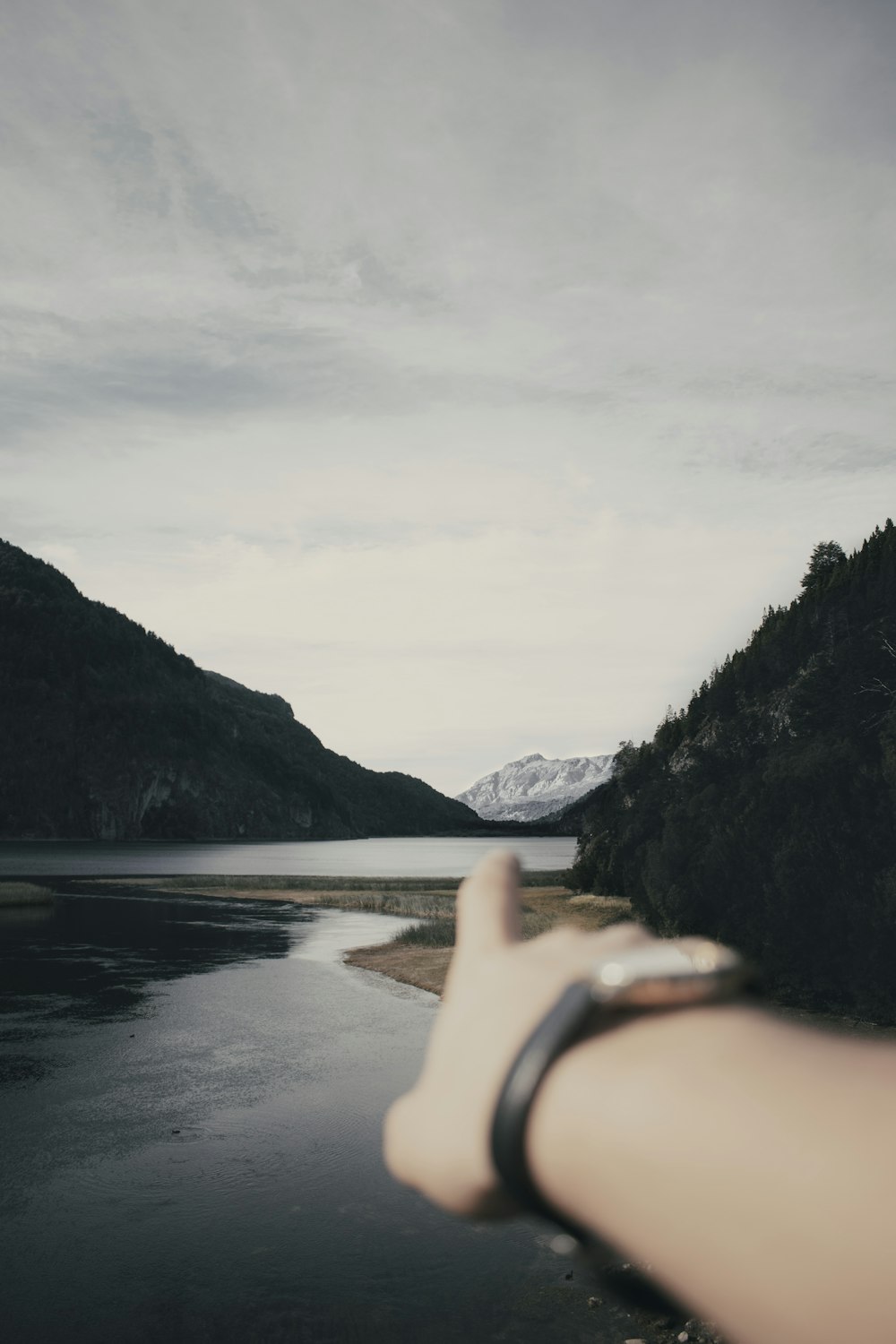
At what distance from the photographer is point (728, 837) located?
34500mm

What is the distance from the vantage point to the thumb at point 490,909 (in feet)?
3.68

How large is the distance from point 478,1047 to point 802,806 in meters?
32.8

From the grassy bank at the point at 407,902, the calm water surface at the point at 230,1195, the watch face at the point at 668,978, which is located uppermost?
the watch face at the point at 668,978

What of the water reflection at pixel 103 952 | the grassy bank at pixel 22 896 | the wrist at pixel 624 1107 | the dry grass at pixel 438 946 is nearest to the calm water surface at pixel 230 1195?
the water reflection at pixel 103 952

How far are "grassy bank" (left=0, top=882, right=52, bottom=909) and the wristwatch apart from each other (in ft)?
225

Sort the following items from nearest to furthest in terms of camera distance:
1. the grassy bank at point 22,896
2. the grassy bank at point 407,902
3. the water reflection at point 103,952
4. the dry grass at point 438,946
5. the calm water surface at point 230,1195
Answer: the calm water surface at point 230,1195 → the water reflection at point 103,952 → the dry grass at point 438,946 → the grassy bank at point 407,902 → the grassy bank at point 22,896

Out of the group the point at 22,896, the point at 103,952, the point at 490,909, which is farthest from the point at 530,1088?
the point at 22,896

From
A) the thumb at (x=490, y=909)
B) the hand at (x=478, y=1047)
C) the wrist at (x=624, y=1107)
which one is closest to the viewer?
the wrist at (x=624, y=1107)

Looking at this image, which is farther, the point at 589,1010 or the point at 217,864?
the point at 217,864

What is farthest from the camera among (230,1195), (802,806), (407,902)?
(407,902)

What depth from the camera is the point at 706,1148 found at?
2.62 feet

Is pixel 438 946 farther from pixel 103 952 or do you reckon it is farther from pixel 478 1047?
pixel 478 1047

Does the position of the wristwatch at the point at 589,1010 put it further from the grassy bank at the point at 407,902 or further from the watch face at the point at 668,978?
the grassy bank at the point at 407,902

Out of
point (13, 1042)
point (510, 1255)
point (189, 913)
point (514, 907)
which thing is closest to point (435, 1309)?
point (510, 1255)
